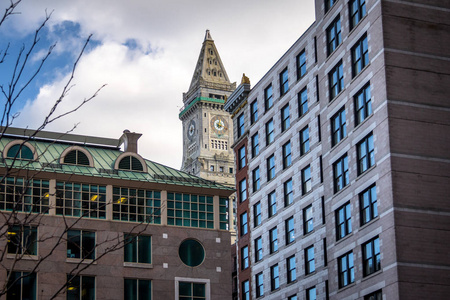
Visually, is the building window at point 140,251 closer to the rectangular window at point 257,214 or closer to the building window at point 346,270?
the rectangular window at point 257,214

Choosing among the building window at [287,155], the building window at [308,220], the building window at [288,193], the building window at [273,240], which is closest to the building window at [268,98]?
the building window at [287,155]

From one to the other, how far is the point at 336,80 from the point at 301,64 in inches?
348

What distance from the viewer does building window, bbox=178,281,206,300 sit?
2606 inches

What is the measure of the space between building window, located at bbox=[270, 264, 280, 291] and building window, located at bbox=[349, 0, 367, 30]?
2076 cm

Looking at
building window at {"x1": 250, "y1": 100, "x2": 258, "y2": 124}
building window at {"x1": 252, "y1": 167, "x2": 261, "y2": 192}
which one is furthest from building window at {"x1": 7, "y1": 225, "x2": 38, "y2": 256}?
building window at {"x1": 250, "y1": 100, "x2": 258, "y2": 124}

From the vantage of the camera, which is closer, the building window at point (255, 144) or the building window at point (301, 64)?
the building window at point (301, 64)

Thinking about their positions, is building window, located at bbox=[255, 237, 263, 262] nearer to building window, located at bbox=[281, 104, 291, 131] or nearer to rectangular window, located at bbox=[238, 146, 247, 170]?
rectangular window, located at bbox=[238, 146, 247, 170]

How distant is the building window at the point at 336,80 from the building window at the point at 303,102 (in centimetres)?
584

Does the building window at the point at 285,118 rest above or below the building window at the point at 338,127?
above

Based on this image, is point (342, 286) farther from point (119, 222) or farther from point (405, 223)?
point (119, 222)

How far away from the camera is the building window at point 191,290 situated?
6619 cm

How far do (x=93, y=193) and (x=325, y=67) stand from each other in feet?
67.4

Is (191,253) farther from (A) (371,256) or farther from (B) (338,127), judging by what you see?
(A) (371,256)

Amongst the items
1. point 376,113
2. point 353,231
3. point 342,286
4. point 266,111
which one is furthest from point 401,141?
point 266,111
